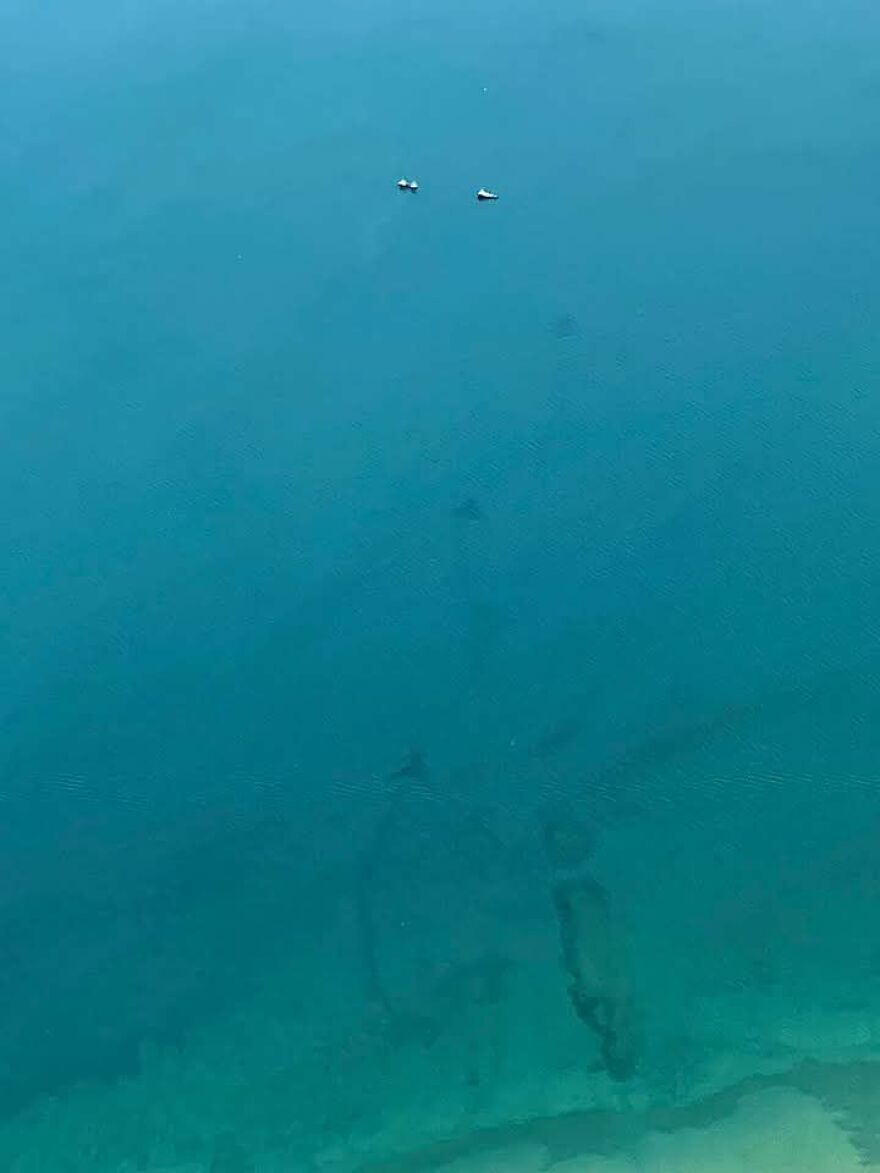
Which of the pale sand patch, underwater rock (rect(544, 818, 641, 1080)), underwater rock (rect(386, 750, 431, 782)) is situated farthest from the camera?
underwater rock (rect(386, 750, 431, 782))

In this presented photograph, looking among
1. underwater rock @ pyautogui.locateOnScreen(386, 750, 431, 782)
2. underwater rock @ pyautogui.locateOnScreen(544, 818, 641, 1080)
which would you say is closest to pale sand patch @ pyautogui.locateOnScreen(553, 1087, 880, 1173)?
underwater rock @ pyautogui.locateOnScreen(544, 818, 641, 1080)

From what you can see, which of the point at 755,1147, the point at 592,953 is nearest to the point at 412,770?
the point at 592,953

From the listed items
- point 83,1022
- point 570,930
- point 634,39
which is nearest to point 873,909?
point 570,930

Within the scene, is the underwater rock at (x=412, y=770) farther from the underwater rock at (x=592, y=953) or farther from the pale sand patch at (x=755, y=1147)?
the pale sand patch at (x=755, y=1147)

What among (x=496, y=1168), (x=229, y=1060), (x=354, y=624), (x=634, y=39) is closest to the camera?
(x=496, y=1168)

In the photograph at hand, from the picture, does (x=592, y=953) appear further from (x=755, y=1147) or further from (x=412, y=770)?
(x=412, y=770)

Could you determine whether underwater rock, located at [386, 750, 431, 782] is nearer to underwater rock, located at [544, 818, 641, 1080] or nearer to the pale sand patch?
underwater rock, located at [544, 818, 641, 1080]

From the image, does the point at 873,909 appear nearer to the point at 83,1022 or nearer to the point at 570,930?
the point at 570,930

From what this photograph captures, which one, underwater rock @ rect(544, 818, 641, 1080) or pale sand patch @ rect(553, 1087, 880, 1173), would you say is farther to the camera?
underwater rock @ rect(544, 818, 641, 1080)

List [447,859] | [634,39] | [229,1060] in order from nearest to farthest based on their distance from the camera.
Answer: [229,1060] < [447,859] < [634,39]
